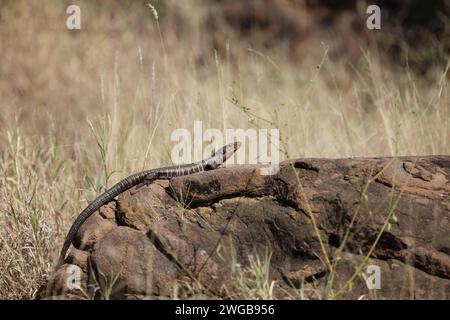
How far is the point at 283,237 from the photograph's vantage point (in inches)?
161

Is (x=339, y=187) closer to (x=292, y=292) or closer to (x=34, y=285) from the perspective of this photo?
(x=292, y=292)

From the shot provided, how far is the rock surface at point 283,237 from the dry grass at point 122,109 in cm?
65

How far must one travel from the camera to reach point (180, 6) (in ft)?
42.4

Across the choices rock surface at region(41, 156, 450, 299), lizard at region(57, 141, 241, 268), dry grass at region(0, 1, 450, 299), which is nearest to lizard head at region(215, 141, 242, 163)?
lizard at region(57, 141, 241, 268)

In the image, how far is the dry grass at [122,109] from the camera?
215 inches

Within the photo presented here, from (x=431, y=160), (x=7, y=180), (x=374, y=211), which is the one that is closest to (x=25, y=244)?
(x=7, y=180)

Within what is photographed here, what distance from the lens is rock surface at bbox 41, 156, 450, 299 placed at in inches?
151

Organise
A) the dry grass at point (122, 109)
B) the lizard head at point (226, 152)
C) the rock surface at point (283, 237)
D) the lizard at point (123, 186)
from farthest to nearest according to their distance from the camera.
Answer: the dry grass at point (122, 109)
the lizard head at point (226, 152)
the lizard at point (123, 186)
the rock surface at point (283, 237)

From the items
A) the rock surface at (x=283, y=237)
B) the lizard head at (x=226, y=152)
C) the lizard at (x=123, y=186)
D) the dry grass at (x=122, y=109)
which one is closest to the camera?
the rock surface at (x=283, y=237)

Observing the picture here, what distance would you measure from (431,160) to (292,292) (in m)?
1.33

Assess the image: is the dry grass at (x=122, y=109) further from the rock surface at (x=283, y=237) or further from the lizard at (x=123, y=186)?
the rock surface at (x=283, y=237)

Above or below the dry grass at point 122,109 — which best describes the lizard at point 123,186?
below

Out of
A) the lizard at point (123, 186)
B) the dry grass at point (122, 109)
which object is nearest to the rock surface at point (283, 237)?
the lizard at point (123, 186)

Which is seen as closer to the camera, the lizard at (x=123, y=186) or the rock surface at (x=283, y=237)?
the rock surface at (x=283, y=237)
